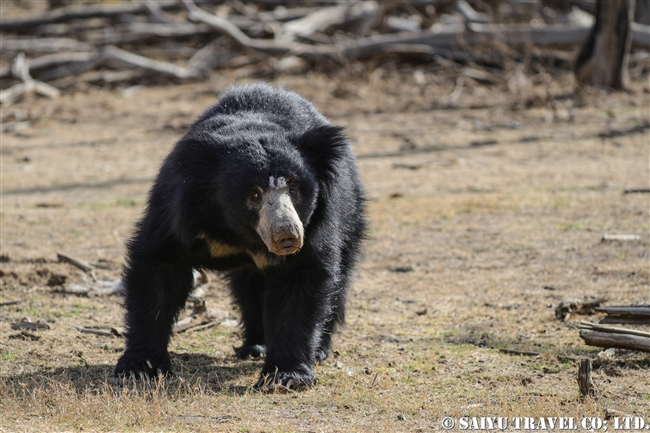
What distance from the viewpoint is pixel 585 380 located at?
3832 millimetres

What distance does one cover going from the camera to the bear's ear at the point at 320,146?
4.05 metres

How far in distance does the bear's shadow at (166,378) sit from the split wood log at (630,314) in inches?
71.1

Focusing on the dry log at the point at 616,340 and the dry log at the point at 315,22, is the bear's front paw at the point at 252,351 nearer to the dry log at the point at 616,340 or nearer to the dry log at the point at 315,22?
the dry log at the point at 616,340

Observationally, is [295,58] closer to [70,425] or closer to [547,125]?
[547,125]

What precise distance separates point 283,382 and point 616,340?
158 centimetres

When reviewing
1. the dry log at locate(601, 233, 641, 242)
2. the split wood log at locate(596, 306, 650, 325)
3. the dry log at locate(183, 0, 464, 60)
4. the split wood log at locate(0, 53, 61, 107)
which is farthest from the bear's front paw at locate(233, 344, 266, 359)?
the dry log at locate(183, 0, 464, 60)

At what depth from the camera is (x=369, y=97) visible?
13398 millimetres

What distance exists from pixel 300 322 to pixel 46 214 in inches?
178

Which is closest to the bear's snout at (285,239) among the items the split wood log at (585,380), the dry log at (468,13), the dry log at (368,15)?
the split wood log at (585,380)

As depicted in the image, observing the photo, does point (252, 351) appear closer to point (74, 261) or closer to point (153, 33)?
point (74, 261)

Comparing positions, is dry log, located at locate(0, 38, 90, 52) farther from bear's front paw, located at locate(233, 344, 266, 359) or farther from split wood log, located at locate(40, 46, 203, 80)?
bear's front paw, located at locate(233, 344, 266, 359)

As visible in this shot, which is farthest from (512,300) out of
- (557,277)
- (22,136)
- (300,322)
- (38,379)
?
(22,136)

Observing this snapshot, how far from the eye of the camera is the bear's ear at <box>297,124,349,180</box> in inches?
159

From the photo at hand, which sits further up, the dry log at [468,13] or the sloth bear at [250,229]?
the dry log at [468,13]
